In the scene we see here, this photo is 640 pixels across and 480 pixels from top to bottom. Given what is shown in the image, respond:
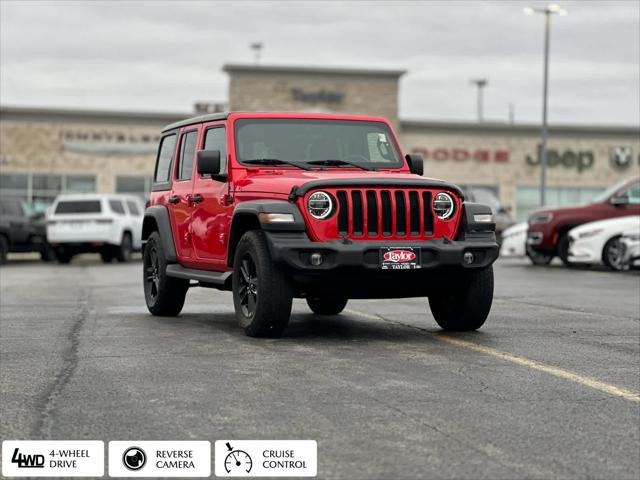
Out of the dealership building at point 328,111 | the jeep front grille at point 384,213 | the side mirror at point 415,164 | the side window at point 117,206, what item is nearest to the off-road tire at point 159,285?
the side mirror at point 415,164

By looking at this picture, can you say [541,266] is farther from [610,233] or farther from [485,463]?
[485,463]

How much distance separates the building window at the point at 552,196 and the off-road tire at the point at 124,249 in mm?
30804

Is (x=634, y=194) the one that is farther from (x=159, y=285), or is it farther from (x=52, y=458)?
(x=52, y=458)

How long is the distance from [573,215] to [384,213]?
52.5 feet

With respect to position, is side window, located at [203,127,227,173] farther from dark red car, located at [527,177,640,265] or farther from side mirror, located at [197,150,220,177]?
dark red car, located at [527,177,640,265]

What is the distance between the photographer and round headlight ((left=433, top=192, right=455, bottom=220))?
9973 mm

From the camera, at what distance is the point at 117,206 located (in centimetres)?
3238

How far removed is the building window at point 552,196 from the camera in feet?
196

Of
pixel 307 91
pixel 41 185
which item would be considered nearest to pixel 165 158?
pixel 41 185

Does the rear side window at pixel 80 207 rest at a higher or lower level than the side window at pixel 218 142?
lower

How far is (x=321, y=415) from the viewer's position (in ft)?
21.0

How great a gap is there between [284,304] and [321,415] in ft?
11.0

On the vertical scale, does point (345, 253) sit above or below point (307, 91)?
below

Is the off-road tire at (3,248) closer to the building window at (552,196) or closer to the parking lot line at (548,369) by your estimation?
the parking lot line at (548,369)
